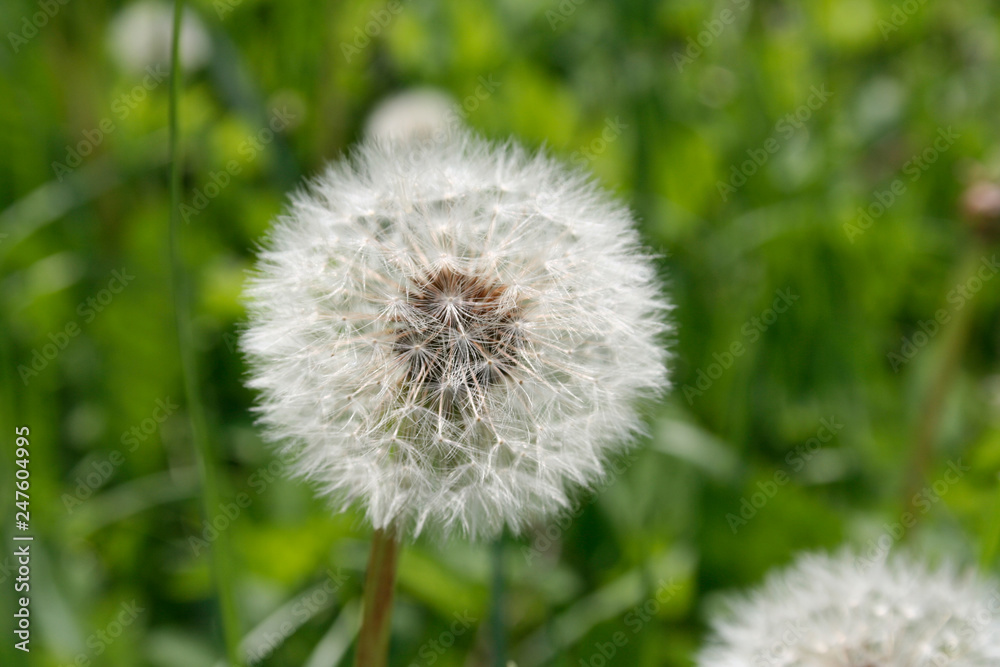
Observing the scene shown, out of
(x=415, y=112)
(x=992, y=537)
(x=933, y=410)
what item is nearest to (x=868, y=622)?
(x=992, y=537)

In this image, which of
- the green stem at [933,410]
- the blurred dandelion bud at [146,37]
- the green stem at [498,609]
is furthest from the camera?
the blurred dandelion bud at [146,37]

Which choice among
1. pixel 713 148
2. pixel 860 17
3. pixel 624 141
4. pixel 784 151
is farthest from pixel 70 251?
pixel 860 17

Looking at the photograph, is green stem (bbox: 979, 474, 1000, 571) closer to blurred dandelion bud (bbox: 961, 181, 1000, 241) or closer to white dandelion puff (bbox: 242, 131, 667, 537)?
white dandelion puff (bbox: 242, 131, 667, 537)

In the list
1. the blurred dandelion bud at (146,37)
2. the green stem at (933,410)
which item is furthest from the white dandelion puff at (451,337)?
the blurred dandelion bud at (146,37)

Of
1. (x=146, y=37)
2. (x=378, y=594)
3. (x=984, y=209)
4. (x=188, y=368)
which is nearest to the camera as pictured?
(x=378, y=594)

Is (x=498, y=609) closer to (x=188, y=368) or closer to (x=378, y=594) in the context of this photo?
(x=378, y=594)

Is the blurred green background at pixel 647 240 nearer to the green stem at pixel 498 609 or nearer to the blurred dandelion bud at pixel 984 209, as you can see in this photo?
the blurred dandelion bud at pixel 984 209

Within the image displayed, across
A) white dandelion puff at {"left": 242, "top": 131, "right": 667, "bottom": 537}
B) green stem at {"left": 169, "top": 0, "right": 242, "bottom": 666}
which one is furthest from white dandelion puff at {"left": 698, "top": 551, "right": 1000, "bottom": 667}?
green stem at {"left": 169, "top": 0, "right": 242, "bottom": 666}

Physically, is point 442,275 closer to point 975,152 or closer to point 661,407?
point 661,407
